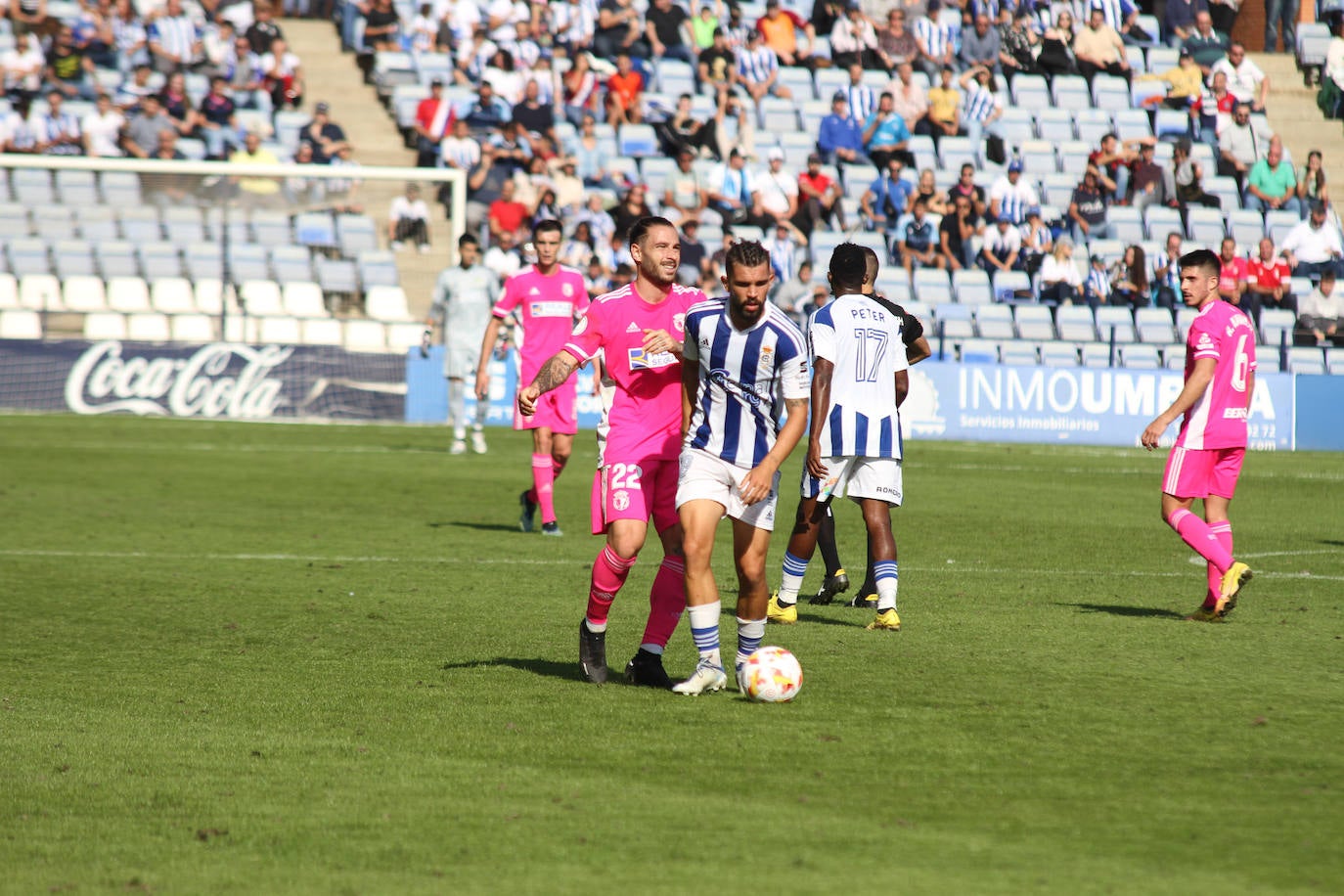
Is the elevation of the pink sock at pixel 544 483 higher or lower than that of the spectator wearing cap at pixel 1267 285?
higher

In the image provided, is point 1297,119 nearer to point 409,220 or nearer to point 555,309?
point 409,220

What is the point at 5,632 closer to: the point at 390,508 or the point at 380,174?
the point at 390,508

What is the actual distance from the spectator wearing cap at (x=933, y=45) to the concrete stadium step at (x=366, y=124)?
9.37 meters

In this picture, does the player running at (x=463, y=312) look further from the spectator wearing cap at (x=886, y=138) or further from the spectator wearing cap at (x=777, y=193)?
the spectator wearing cap at (x=886, y=138)

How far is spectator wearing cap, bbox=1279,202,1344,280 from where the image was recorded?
25.8 m

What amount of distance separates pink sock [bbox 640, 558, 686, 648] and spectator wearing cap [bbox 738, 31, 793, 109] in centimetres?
2203

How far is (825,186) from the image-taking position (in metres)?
25.6

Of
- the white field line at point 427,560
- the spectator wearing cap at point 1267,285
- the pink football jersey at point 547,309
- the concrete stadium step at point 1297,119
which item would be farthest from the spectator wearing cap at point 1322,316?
the pink football jersey at point 547,309

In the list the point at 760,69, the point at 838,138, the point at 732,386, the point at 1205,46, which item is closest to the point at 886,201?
the point at 838,138

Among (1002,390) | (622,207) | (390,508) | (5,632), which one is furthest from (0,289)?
(5,632)

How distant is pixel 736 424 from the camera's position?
6141mm

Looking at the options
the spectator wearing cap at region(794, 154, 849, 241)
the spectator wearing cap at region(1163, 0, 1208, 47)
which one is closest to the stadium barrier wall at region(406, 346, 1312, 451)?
the spectator wearing cap at region(794, 154, 849, 241)

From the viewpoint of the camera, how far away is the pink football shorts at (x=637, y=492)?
20.9 feet

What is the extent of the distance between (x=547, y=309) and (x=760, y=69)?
1686 cm
